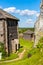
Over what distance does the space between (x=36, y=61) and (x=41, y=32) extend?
518 inches

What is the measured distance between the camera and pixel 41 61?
12.7 metres

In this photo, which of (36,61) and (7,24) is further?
(7,24)

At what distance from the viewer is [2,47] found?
3319 cm

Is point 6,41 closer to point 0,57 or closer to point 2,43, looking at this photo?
point 2,43

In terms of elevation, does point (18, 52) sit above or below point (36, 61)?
below

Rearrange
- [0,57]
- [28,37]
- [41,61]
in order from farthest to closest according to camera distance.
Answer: [28,37]
[0,57]
[41,61]

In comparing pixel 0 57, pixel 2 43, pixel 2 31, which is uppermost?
pixel 2 31

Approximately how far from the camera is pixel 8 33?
35.0 metres

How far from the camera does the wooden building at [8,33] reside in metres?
33.8

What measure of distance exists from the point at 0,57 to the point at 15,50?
17.0 feet

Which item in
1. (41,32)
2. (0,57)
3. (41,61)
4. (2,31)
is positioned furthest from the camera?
(2,31)

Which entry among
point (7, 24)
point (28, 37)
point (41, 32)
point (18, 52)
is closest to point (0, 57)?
point (18, 52)

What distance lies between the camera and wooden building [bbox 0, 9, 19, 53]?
3384 cm

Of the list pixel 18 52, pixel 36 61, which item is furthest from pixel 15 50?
pixel 36 61
